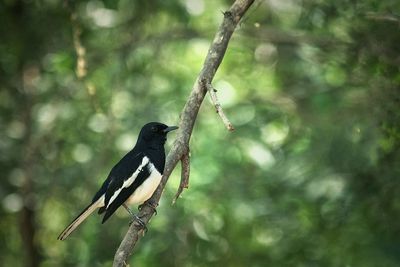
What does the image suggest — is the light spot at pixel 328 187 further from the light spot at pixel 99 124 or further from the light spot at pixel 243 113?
the light spot at pixel 99 124

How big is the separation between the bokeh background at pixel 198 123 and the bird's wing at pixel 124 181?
49.8 inches

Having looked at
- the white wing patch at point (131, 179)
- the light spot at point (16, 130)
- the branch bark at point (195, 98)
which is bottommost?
the light spot at point (16, 130)

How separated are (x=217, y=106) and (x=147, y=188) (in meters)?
1.36

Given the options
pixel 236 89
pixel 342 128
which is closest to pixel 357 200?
pixel 342 128

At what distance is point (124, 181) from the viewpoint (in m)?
5.10

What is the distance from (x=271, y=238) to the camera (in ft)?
24.5

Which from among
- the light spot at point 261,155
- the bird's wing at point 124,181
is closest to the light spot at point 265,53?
the light spot at point 261,155

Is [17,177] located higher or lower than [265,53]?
higher

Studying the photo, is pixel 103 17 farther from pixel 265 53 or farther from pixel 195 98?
pixel 195 98

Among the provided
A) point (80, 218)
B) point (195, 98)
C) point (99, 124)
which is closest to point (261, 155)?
point (99, 124)

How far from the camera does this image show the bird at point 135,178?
4811 mm

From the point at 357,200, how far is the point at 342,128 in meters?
0.93

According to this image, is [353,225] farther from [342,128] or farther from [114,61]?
[114,61]

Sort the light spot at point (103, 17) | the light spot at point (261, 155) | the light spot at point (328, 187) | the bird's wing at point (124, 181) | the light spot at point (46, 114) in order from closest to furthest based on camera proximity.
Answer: the bird's wing at point (124, 181) → the light spot at point (328, 187) → the light spot at point (261, 155) → the light spot at point (103, 17) → the light spot at point (46, 114)
